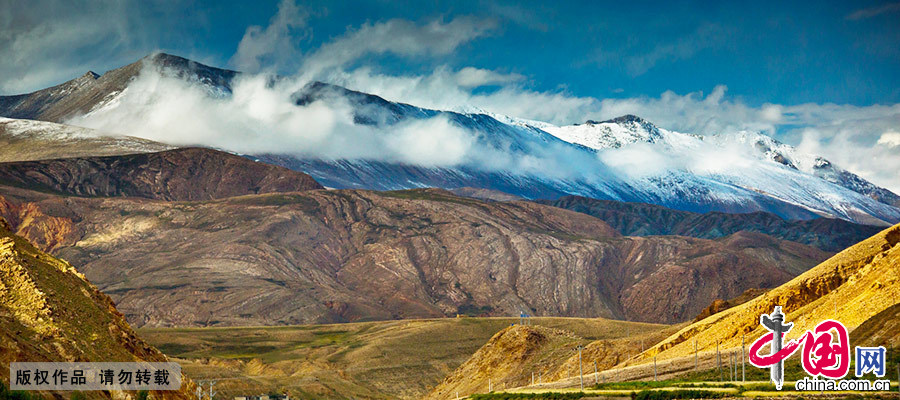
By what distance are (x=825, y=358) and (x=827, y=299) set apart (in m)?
37.9

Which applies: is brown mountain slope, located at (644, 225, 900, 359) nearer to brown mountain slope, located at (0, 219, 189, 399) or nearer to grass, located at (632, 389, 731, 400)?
grass, located at (632, 389, 731, 400)

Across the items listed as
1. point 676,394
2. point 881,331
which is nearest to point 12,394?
point 676,394

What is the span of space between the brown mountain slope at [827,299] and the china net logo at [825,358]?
20143 millimetres

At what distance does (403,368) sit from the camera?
189 metres

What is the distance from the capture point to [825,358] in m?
47.8

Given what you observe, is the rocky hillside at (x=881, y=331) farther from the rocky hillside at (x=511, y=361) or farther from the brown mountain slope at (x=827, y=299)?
the rocky hillside at (x=511, y=361)

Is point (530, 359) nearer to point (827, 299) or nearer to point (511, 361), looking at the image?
point (511, 361)

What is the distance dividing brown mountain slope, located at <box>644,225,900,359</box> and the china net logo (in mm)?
20143

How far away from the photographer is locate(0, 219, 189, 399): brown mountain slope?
51.3 metres

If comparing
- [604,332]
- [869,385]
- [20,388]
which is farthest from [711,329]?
[604,332]

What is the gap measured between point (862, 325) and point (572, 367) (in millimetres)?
50794

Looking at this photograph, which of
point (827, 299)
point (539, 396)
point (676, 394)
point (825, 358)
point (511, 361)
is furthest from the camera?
point (511, 361)

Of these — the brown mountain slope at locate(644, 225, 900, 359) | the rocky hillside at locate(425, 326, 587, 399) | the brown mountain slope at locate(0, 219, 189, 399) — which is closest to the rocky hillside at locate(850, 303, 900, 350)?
the brown mountain slope at locate(644, 225, 900, 359)

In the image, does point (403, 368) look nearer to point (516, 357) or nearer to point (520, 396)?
point (516, 357)
